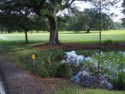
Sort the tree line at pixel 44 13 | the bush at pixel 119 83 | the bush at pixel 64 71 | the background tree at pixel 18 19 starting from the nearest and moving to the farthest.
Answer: the bush at pixel 119 83, the bush at pixel 64 71, the tree line at pixel 44 13, the background tree at pixel 18 19

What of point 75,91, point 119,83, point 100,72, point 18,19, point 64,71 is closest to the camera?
point 75,91

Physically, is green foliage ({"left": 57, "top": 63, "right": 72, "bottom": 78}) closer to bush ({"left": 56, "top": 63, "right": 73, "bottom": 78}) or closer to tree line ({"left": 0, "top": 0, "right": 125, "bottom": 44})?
bush ({"left": 56, "top": 63, "right": 73, "bottom": 78})

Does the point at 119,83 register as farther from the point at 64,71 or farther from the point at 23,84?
the point at 23,84

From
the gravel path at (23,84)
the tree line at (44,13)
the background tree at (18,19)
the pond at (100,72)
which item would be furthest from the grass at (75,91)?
the background tree at (18,19)

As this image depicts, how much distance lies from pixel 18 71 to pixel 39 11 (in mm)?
19027

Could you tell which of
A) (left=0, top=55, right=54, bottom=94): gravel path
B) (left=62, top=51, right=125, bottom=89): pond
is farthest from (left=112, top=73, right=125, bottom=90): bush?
(left=0, top=55, right=54, bottom=94): gravel path

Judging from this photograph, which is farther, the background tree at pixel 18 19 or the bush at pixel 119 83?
the background tree at pixel 18 19

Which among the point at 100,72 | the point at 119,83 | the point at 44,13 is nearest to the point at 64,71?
the point at 100,72

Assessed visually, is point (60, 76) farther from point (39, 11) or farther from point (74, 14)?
point (74, 14)

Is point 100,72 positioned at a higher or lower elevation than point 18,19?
lower

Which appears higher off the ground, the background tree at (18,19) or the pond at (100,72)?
the background tree at (18,19)

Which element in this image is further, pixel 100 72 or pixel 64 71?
pixel 64 71

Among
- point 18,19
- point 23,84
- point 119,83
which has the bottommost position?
point 119,83

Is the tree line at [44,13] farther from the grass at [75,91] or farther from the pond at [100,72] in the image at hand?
the grass at [75,91]
